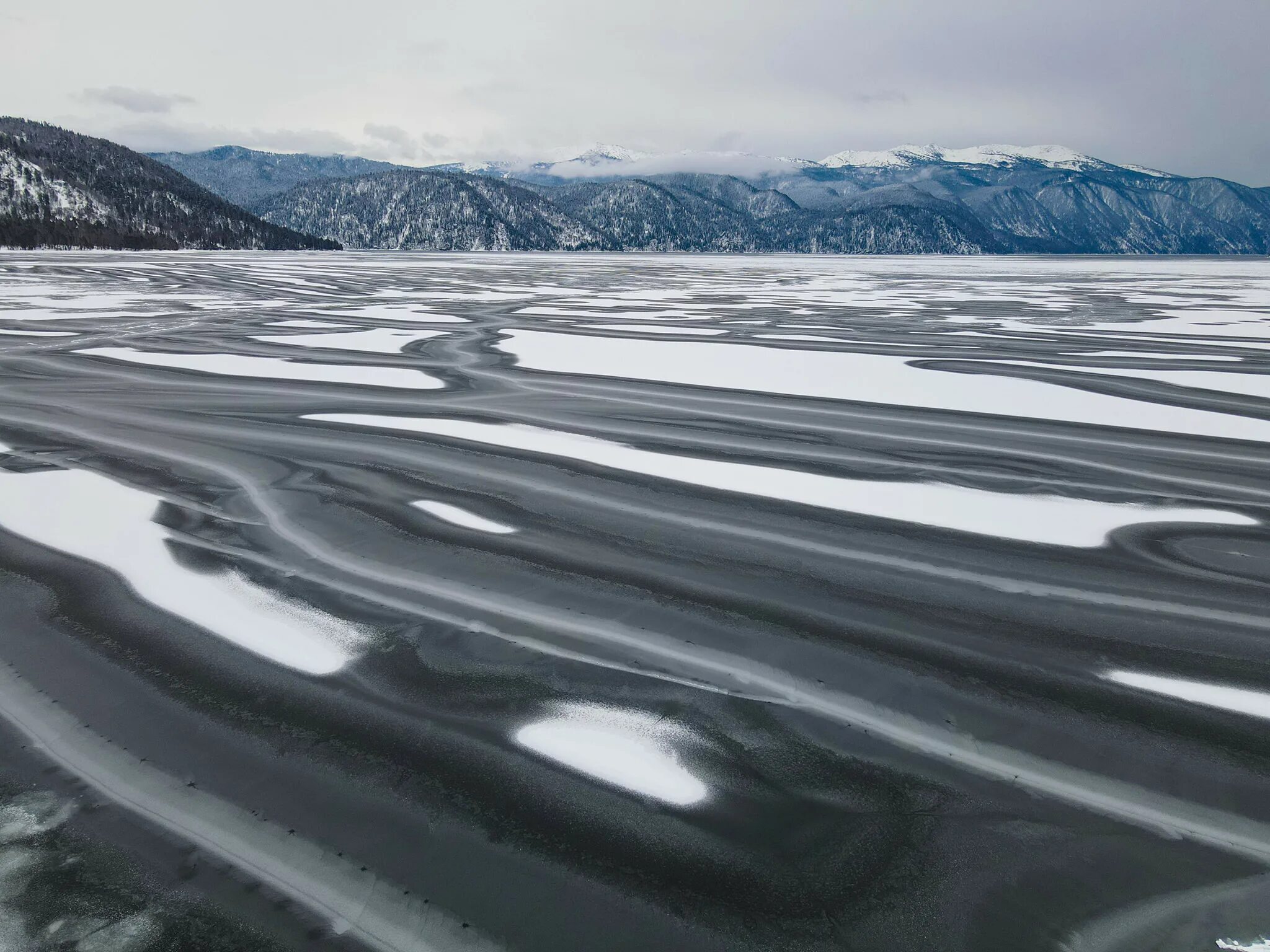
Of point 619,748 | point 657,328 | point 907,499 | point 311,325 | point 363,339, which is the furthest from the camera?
point 657,328

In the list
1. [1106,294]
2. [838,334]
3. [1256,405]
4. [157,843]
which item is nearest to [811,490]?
[157,843]

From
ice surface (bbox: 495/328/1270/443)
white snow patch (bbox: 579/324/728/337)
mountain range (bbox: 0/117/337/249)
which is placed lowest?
ice surface (bbox: 495/328/1270/443)

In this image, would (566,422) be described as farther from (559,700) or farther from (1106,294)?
(1106,294)

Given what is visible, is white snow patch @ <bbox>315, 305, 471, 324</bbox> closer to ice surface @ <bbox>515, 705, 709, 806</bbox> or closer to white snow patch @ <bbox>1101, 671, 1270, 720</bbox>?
ice surface @ <bbox>515, 705, 709, 806</bbox>

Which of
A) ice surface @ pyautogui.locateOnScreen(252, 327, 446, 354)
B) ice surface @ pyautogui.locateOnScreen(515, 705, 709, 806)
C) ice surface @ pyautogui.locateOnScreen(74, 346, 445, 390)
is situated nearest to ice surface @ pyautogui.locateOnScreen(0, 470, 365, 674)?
ice surface @ pyautogui.locateOnScreen(515, 705, 709, 806)

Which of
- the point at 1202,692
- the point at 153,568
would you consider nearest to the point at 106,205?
the point at 153,568

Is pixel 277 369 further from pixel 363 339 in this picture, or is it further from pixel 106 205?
pixel 106 205
